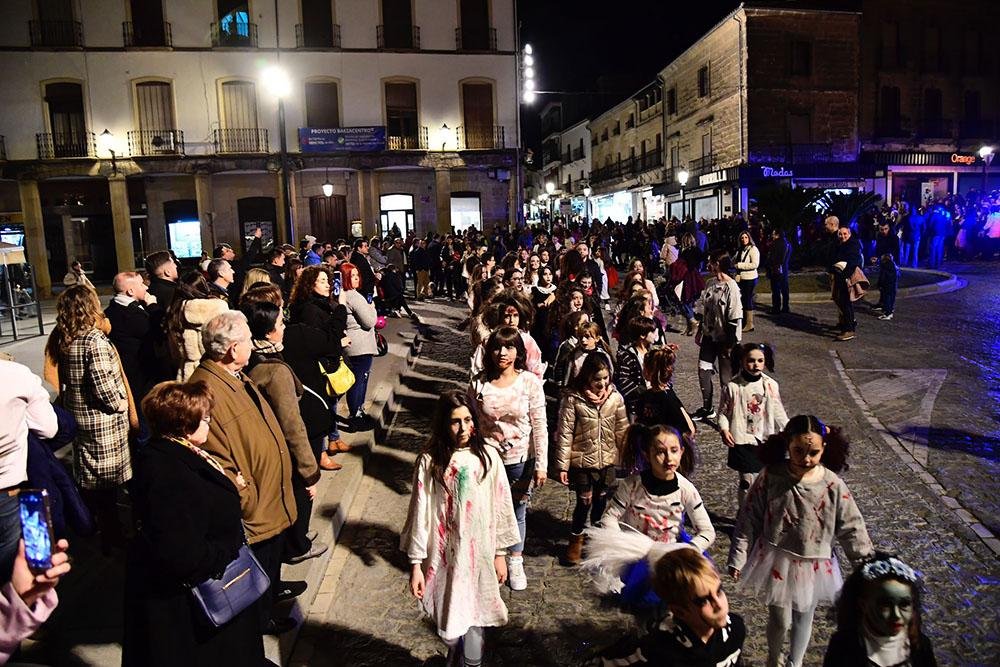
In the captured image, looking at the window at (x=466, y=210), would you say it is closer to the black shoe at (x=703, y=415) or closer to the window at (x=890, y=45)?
the window at (x=890, y=45)

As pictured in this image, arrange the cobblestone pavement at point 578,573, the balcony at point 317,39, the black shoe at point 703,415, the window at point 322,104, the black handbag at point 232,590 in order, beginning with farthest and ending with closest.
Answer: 1. the window at point 322,104
2. the balcony at point 317,39
3. the black shoe at point 703,415
4. the cobblestone pavement at point 578,573
5. the black handbag at point 232,590

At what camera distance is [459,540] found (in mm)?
3422

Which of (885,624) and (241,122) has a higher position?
(241,122)

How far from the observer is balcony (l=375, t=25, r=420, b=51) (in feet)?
95.0

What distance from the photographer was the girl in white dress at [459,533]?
341cm

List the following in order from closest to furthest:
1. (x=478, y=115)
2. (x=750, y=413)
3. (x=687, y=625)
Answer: (x=687, y=625)
(x=750, y=413)
(x=478, y=115)

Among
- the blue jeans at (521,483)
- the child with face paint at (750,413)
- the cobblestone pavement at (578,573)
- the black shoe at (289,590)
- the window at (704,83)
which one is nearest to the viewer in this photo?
the cobblestone pavement at (578,573)

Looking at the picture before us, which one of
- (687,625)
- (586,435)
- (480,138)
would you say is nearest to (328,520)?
(586,435)

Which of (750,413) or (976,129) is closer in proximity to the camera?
(750,413)

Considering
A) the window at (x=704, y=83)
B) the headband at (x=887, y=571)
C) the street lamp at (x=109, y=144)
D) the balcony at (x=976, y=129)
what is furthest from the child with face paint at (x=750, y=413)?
the balcony at (x=976, y=129)

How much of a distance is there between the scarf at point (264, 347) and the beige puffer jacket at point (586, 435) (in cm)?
182

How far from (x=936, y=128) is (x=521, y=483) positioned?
1501 inches

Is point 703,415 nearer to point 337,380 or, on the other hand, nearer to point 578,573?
point 578,573

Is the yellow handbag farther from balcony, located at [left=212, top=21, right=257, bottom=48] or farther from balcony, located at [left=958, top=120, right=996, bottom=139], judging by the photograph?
balcony, located at [left=958, top=120, right=996, bottom=139]
